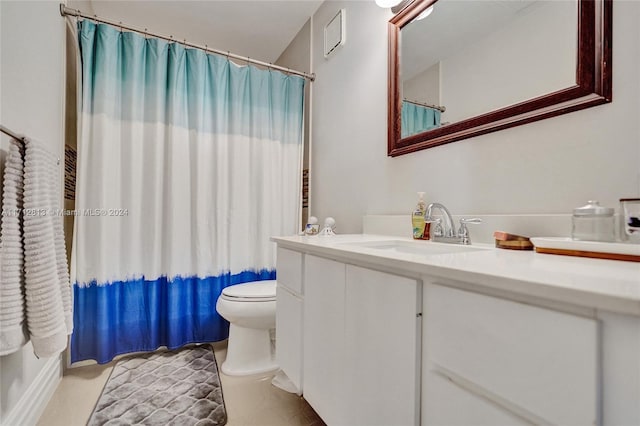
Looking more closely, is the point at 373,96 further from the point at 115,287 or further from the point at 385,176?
the point at 115,287

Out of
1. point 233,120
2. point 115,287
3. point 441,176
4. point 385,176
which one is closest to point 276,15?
point 233,120

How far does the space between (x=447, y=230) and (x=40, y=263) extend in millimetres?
1405

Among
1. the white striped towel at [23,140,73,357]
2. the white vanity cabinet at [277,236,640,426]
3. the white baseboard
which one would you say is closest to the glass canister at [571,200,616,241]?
the white vanity cabinet at [277,236,640,426]

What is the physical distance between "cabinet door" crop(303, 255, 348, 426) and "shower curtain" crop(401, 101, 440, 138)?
2.49ft

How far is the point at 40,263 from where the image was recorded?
3.10 ft

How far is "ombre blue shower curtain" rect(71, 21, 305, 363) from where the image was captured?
1.60 metres

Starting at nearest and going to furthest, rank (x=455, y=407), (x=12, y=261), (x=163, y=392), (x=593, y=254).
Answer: (x=455, y=407) < (x=593, y=254) < (x=12, y=261) < (x=163, y=392)

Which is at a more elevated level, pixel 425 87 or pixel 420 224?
pixel 425 87

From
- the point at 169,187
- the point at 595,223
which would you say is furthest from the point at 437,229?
the point at 169,187

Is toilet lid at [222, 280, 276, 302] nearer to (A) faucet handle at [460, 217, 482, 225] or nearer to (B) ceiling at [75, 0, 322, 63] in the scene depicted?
(A) faucet handle at [460, 217, 482, 225]

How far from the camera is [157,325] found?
1.76m

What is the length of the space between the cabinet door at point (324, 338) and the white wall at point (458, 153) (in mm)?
579

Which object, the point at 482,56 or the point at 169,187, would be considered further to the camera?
the point at 169,187

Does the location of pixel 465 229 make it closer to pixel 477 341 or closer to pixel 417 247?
pixel 417 247
